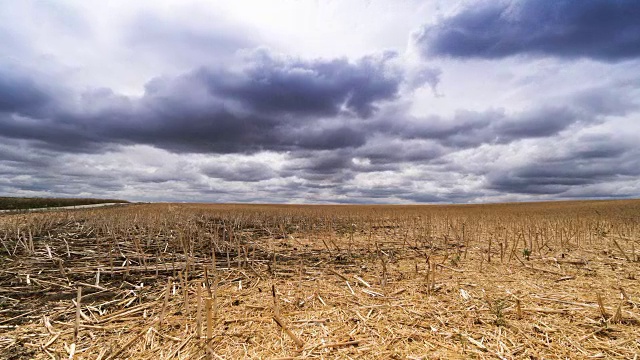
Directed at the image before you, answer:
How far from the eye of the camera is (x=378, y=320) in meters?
4.89

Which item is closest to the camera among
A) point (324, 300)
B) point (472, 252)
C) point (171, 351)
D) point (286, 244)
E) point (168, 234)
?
point (171, 351)

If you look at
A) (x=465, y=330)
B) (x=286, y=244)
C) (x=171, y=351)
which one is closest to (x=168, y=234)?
(x=286, y=244)

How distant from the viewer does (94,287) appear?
21.2 ft

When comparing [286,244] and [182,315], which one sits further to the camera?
[286,244]

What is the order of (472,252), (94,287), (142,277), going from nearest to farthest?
(94,287), (142,277), (472,252)

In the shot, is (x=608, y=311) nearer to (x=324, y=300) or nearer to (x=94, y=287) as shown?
(x=324, y=300)

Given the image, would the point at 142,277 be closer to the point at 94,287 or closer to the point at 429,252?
the point at 94,287

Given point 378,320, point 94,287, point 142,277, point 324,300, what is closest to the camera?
point 378,320

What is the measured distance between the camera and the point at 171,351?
4.12 m

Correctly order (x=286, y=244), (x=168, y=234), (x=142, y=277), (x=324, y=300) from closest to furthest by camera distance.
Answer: (x=324, y=300), (x=142, y=277), (x=286, y=244), (x=168, y=234)

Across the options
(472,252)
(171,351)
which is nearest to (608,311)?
(472,252)

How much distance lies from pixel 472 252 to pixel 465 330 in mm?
6244

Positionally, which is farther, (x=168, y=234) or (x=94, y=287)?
(x=168, y=234)

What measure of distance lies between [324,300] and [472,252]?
6.34 metres
